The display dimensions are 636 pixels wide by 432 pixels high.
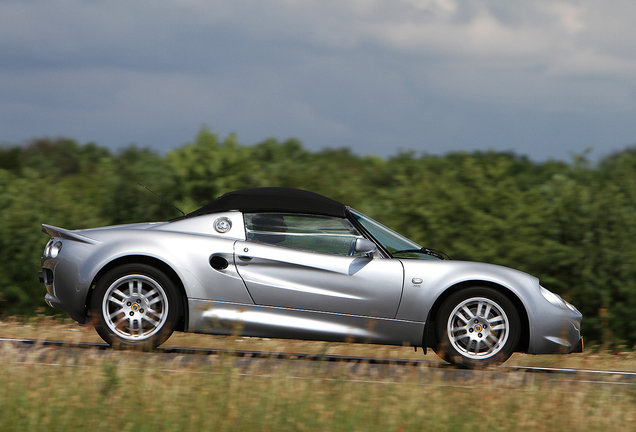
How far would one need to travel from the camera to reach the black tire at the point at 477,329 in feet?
20.8

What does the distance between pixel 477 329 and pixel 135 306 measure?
9.70 ft

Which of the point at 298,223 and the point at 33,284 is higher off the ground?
the point at 298,223

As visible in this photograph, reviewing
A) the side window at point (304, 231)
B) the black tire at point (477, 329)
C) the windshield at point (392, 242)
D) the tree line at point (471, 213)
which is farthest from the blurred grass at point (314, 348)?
the tree line at point (471, 213)

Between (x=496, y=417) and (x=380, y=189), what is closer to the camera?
(x=496, y=417)

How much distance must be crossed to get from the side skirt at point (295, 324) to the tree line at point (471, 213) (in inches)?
252

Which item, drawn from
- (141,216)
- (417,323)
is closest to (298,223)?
(417,323)

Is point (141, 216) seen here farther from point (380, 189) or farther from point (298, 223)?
point (298, 223)

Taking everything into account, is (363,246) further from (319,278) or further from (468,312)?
(468,312)

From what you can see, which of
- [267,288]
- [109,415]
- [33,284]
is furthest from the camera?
[33,284]

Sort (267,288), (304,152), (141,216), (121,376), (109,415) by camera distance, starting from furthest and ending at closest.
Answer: (304,152)
(141,216)
(267,288)
(121,376)
(109,415)

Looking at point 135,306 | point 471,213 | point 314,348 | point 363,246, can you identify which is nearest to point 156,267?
point 135,306

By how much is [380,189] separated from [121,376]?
8.89 m

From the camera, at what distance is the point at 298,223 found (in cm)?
653

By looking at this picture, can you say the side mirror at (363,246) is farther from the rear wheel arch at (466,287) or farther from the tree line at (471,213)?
the tree line at (471,213)
